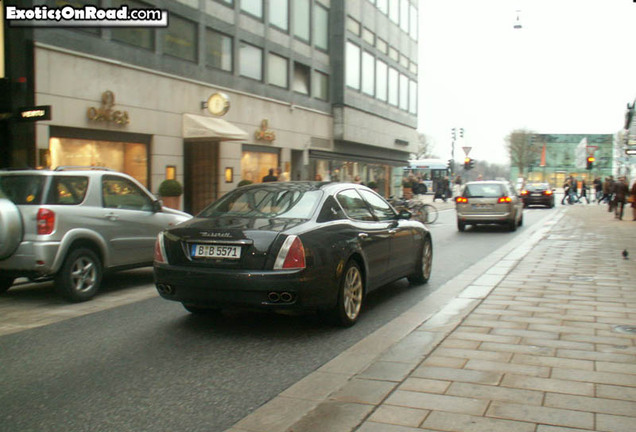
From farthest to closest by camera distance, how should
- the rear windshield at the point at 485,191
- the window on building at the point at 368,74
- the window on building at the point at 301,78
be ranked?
the window on building at the point at 368,74 → the window on building at the point at 301,78 → the rear windshield at the point at 485,191

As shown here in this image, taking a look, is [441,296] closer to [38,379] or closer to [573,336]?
[573,336]

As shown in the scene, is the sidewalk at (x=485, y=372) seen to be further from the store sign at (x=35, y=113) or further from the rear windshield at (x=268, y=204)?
the store sign at (x=35, y=113)

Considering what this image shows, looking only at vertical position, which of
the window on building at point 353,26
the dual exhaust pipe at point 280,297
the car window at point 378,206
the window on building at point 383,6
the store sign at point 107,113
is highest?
the window on building at point 383,6

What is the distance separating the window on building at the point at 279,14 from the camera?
26.5m

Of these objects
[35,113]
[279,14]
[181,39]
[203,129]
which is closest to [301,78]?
[279,14]

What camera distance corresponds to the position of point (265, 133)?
25672 mm

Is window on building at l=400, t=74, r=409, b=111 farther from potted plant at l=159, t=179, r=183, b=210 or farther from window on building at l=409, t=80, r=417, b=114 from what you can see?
potted plant at l=159, t=179, r=183, b=210

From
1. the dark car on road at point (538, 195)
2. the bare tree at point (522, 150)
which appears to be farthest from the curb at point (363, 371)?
the bare tree at point (522, 150)

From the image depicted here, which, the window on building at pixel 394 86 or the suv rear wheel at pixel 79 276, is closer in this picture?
the suv rear wheel at pixel 79 276

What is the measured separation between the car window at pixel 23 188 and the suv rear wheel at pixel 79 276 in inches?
31.5

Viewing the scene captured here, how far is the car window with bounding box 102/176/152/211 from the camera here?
8586 millimetres

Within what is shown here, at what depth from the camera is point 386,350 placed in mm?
5109

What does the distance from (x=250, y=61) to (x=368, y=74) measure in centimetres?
1300

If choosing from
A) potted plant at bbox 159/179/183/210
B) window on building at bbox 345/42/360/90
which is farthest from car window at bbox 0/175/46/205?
window on building at bbox 345/42/360/90
